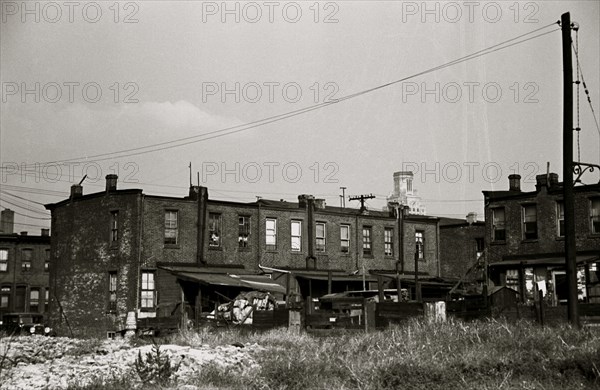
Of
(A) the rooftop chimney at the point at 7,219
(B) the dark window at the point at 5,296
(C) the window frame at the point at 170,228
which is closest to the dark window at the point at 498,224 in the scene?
(C) the window frame at the point at 170,228

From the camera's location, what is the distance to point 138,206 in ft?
130

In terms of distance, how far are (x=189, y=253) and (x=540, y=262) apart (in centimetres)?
1814

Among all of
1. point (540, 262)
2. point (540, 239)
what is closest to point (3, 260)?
point (540, 239)

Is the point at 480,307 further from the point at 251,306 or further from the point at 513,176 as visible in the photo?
the point at 513,176

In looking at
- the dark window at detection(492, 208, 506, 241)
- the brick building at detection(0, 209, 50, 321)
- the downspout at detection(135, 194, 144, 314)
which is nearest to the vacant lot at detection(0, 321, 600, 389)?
the downspout at detection(135, 194, 144, 314)

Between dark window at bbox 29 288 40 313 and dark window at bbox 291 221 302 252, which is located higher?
dark window at bbox 291 221 302 252

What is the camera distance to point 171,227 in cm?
4091

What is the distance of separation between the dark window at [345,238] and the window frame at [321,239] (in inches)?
47.3

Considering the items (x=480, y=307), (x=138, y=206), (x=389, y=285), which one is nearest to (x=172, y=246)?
(x=138, y=206)

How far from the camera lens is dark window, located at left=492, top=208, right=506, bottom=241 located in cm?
4319

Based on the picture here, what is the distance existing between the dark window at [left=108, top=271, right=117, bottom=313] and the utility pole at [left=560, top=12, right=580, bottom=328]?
25.1 m

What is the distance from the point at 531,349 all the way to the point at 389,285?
30.2m

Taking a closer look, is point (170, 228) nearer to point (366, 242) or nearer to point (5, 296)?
point (366, 242)

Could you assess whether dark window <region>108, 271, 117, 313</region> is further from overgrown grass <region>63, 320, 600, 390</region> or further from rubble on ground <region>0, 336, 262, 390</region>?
overgrown grass <region>63, 320, 600, 390</region>
